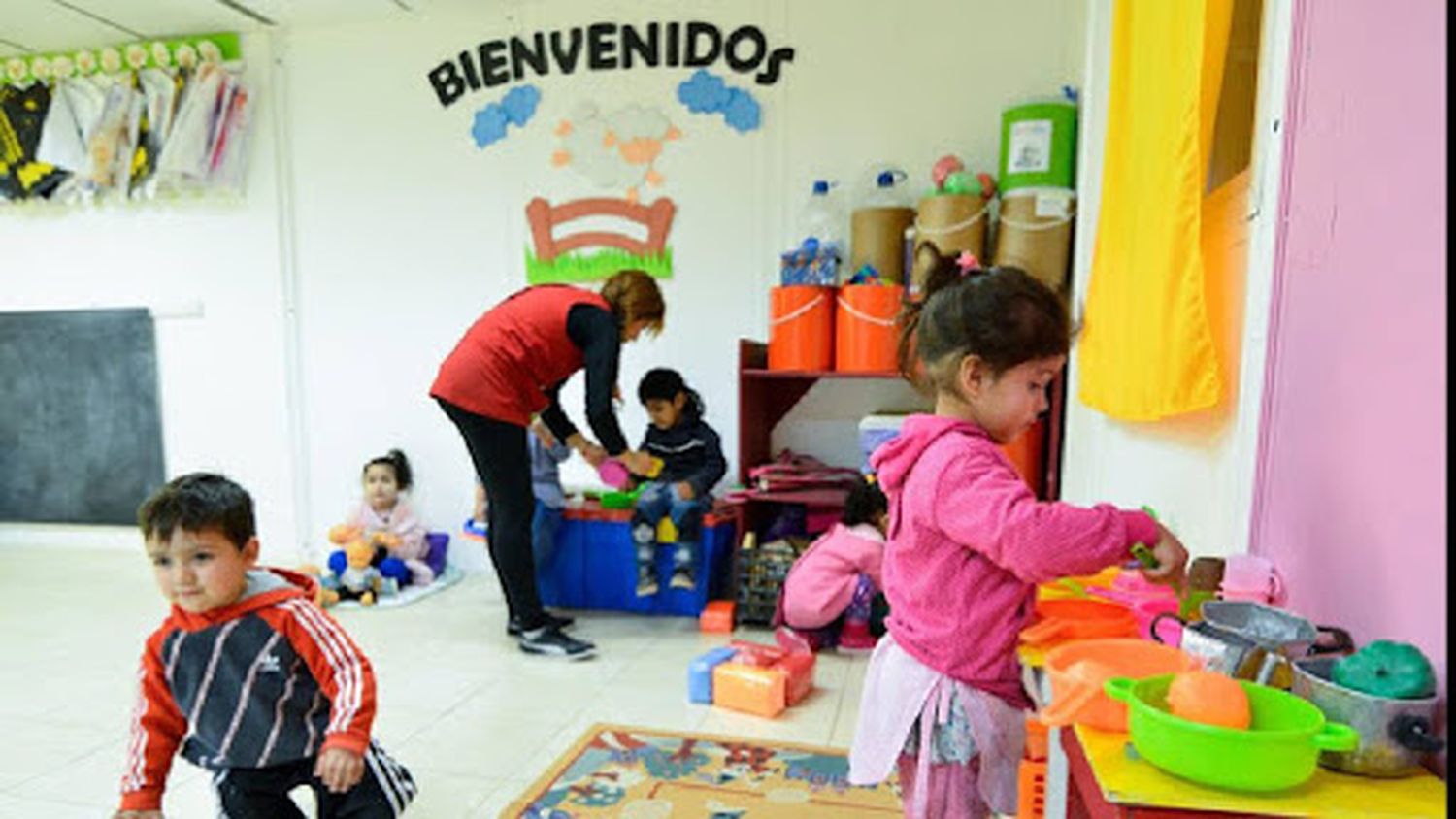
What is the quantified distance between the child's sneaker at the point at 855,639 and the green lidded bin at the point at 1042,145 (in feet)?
4.92

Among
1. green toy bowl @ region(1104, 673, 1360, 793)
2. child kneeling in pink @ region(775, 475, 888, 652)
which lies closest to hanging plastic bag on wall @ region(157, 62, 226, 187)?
child kneeling in pink @ region(775, 475, 888, 652)

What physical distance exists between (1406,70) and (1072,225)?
2.07 meters

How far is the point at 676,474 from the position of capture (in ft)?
10.8

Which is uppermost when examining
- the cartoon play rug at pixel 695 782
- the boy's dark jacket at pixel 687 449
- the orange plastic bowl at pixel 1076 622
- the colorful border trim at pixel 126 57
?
the colorful border trim at pixel 126 57

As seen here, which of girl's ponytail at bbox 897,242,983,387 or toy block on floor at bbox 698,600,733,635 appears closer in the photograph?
girl's ponytail at bbox 897,242,983,387

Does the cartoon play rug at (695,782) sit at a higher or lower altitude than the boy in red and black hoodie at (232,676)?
lower

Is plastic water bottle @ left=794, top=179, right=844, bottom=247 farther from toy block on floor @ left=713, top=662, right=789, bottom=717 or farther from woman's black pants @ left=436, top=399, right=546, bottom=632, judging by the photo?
toy block on floor @ left=713, top=662, right=789, bottom=717

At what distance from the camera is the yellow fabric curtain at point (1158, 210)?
1454 millimetres

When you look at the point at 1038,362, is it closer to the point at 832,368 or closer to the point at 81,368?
the point at 832,368

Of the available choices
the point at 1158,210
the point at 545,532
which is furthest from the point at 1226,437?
the point at 545,532

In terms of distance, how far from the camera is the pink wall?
2.61 ft

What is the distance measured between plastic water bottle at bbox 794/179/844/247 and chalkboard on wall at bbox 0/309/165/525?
3055 mm

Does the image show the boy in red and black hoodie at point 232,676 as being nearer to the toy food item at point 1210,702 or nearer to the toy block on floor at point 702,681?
the toy food item at point 1210,702

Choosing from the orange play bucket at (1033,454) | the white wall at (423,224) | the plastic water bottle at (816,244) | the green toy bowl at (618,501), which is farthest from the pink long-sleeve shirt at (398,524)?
the orange play bucket at (1033,454)
